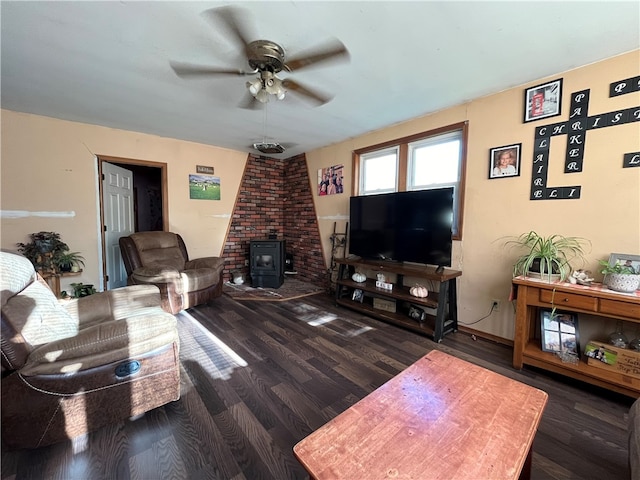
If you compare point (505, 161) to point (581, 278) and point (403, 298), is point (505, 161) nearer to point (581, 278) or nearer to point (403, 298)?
point (581, 278)

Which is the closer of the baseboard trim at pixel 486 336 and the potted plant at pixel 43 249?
the baseboard trim at pixel 486 336

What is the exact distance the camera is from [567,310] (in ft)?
6.23

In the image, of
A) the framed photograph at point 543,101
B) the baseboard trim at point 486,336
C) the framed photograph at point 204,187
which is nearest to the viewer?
the framed photograph at point 543,101

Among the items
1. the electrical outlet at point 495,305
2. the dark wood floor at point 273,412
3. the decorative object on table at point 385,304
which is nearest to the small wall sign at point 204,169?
the dark wood floor at point 273,412

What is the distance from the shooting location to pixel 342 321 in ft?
9.78

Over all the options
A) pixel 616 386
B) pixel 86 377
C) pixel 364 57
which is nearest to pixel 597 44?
pixel 364 57

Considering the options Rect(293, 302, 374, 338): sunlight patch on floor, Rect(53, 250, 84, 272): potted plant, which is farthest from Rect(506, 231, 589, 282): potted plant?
Rect(53, 250, 84, 272): potted plant

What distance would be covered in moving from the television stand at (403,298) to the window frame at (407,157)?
591 millimetres

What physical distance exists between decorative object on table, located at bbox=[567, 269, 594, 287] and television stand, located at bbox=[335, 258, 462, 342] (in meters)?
0.83

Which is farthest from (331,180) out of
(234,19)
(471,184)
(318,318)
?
(234,19)

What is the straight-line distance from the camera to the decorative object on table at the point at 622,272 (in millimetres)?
1664

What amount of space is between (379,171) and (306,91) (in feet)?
5.33

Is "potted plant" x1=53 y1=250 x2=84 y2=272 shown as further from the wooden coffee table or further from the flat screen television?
the wooden coffee table

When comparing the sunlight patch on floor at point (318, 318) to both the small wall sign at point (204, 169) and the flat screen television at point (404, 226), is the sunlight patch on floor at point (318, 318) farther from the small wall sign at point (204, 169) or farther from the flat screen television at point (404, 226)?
the small wall sign at point (204, 169)
